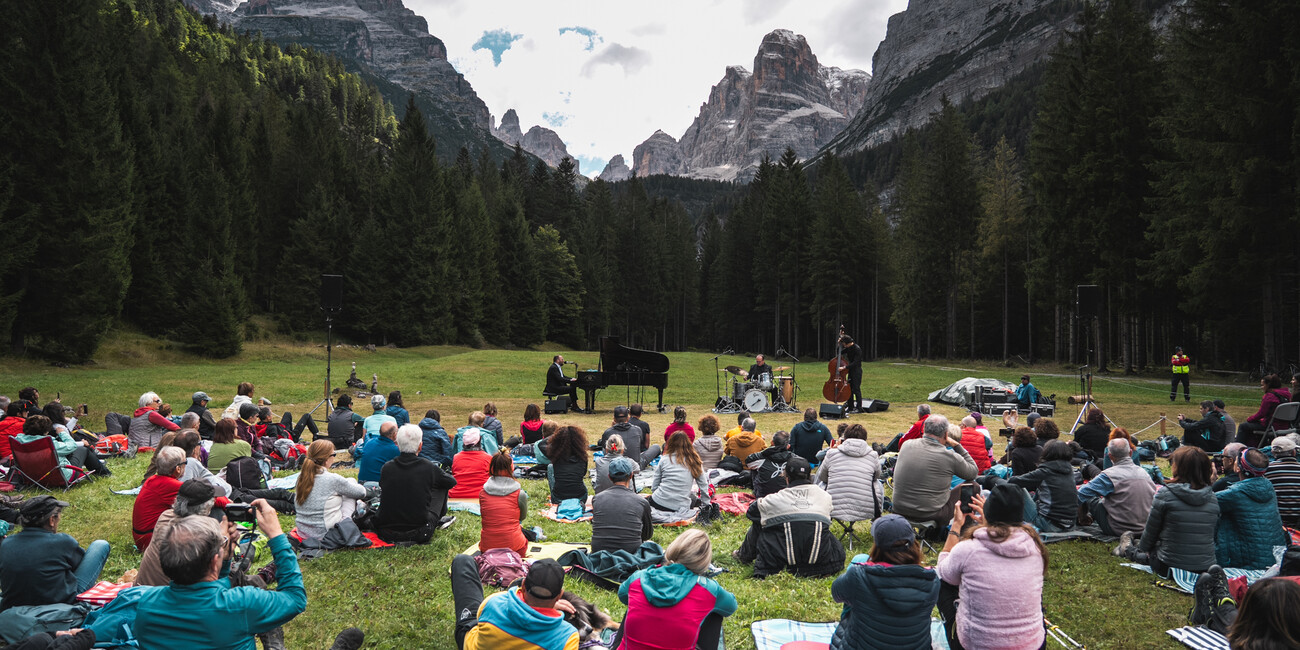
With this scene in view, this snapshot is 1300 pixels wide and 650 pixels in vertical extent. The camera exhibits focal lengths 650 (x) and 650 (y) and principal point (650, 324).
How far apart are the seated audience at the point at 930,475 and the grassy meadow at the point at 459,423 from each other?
44.1 inches

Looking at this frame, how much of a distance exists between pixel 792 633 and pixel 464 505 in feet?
15.6

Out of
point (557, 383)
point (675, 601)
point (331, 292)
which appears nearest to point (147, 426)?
point (331, 292)

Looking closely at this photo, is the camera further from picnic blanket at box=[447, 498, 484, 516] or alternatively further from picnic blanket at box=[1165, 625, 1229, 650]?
picnic blanket at box=[1165, 625, 1229, 650]

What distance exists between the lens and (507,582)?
5.32 meters

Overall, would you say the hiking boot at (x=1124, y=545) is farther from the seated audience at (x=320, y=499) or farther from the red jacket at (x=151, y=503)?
the red jacket at (x=151, y=503)

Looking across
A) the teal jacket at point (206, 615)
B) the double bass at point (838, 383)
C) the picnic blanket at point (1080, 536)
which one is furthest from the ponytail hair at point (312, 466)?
the double bass at point (838, 383)

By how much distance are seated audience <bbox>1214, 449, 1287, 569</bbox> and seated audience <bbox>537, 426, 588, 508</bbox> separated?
645 centimetres

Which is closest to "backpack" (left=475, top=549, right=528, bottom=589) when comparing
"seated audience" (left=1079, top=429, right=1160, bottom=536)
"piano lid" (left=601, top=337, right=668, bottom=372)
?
"seated audience" (left=1079, top=429, right=1160, bottom=536)

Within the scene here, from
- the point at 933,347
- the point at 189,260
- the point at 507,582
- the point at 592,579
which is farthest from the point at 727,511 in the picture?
the point at 933,347

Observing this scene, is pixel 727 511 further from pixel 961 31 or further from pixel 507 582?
pixel 961 31

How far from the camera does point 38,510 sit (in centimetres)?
423

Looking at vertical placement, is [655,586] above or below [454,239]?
below

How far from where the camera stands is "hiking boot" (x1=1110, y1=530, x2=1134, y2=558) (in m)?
6.64

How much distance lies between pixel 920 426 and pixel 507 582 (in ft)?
22.6
